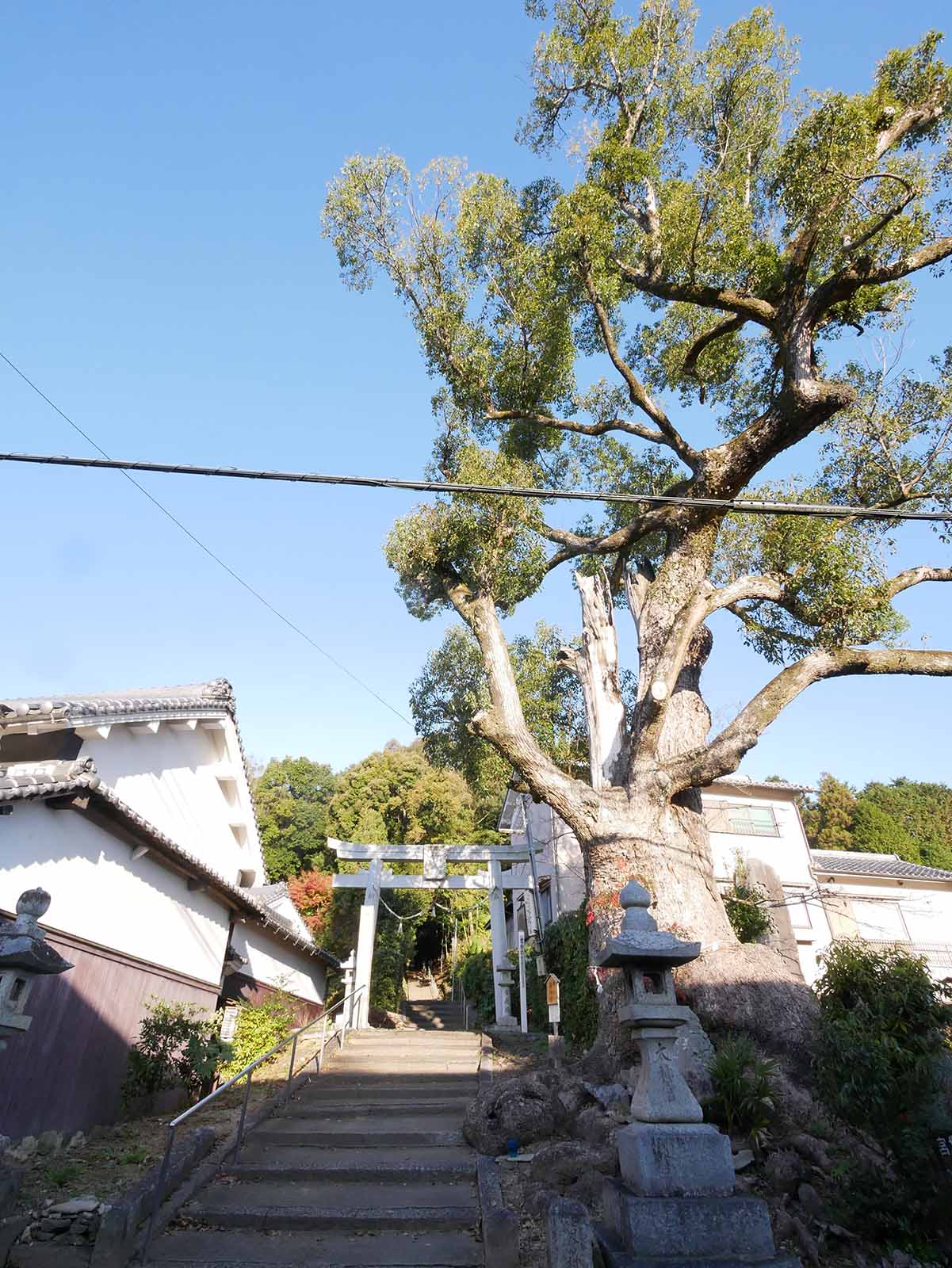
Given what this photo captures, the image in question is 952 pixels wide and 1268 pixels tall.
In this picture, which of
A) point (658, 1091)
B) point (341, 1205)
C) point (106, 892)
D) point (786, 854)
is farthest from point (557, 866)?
point (658, 1091)

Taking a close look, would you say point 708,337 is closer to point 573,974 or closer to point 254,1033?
point 573,974

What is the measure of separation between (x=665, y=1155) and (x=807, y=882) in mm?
16175

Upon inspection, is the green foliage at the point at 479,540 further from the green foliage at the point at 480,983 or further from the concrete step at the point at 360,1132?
the green foliage at the point at 480,983

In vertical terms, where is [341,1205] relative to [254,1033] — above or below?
below

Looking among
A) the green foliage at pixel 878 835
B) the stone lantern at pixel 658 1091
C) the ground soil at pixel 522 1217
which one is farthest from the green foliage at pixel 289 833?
the green foliage at pixel 878 835

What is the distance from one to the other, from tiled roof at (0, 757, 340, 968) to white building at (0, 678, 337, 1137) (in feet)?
0.07

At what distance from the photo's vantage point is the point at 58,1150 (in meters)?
6.39

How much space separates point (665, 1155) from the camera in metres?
3.98

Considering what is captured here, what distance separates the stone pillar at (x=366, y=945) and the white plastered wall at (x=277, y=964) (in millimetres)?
1439

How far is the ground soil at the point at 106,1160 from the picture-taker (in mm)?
5340

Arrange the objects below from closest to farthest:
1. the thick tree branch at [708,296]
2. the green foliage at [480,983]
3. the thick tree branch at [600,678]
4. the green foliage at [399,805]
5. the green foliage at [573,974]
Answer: the thick tree branch at [708,296] < the thick tree branch at [600,678] < the green foliage at [573,974] < the green foliage at [480,983] < the green foliage at [399,805]

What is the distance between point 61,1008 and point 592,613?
8.77 metres

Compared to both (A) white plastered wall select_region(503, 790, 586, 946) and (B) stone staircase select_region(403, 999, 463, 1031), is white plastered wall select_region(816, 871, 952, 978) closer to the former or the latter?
(A) white plastered wall select_region(503, 790, 586, 946)

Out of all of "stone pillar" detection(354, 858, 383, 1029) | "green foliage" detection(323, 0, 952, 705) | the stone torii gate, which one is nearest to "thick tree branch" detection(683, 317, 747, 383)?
"green foliage" detection(323, 0, 952, 705)
